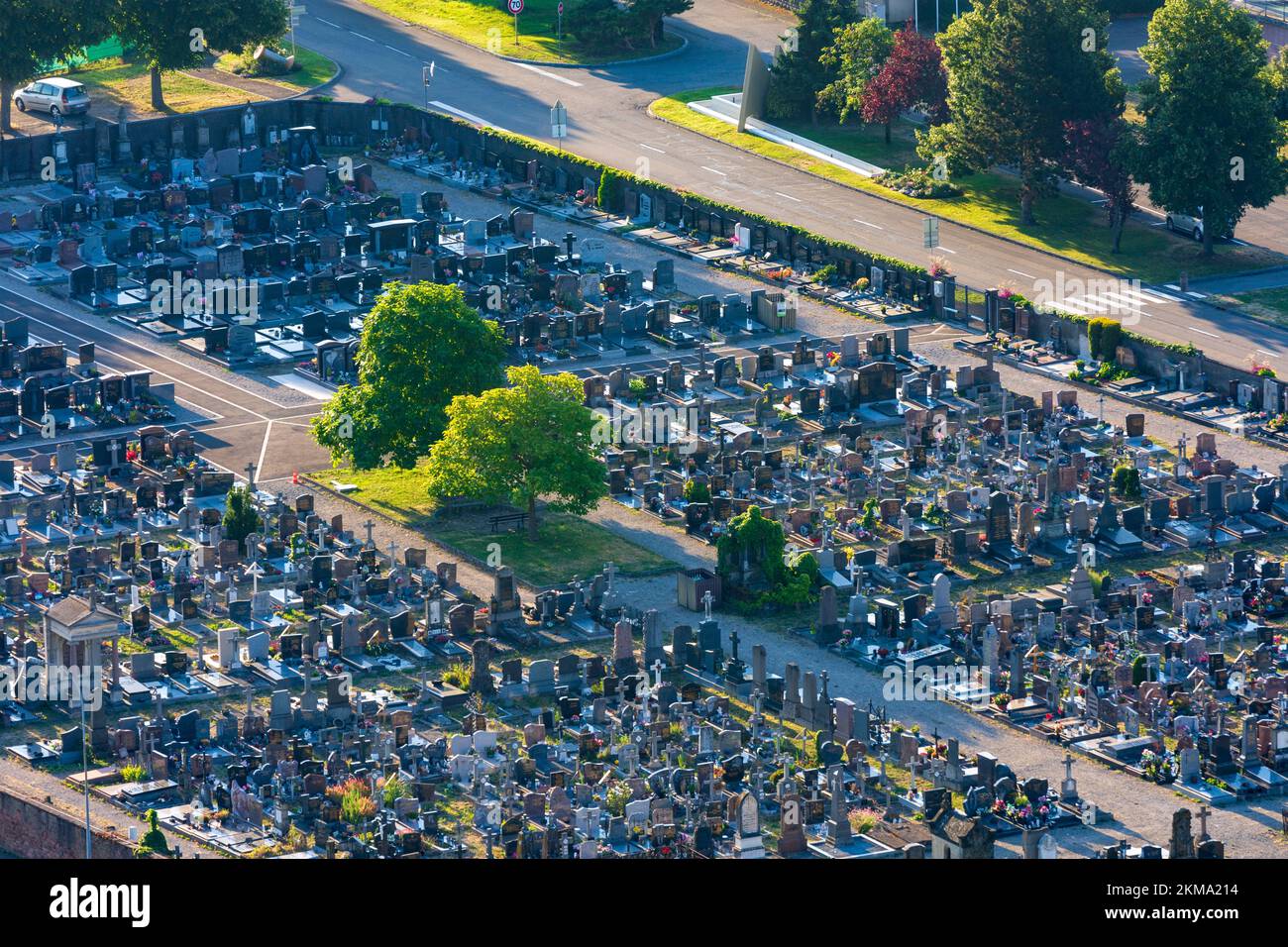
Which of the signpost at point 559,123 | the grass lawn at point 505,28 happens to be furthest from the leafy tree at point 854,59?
the grass lawn at point 505,28

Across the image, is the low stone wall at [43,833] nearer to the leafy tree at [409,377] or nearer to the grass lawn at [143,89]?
the leafy tree at [409,377]

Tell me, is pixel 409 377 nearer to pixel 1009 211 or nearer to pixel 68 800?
pixel 68 800

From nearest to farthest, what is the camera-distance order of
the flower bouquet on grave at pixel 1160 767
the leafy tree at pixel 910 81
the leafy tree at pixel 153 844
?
the leafy tree at pixel 153 844 < the flower bouquet on grave at pixel 1160 767 < the leafy tree at pixel 910 81

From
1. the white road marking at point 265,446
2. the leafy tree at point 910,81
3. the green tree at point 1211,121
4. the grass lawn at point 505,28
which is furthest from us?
the grass lawn at point 505,28

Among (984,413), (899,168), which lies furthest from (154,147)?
(984,413)

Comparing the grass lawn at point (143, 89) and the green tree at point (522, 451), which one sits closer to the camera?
the green tree at point (522, 451)

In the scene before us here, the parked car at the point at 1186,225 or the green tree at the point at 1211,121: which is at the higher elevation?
the green tree at the point at 1211,121
